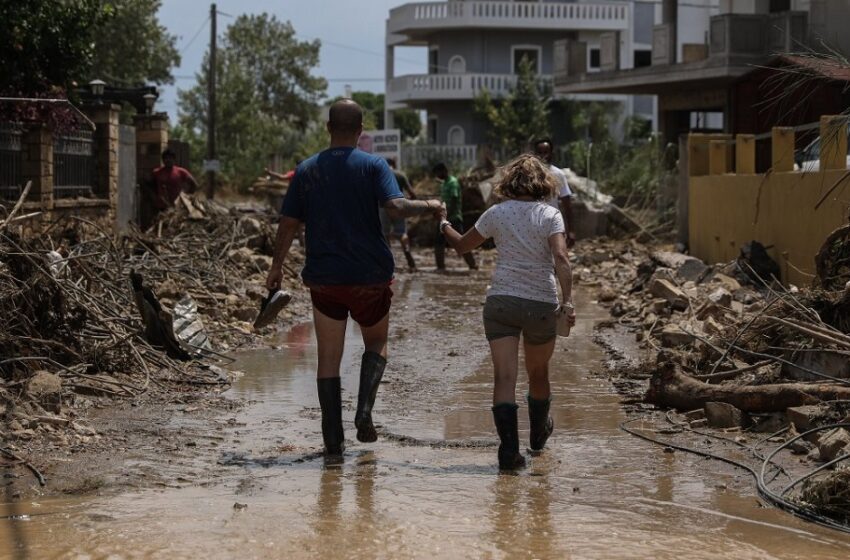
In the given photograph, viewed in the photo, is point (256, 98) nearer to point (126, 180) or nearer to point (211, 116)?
point (211, 116)

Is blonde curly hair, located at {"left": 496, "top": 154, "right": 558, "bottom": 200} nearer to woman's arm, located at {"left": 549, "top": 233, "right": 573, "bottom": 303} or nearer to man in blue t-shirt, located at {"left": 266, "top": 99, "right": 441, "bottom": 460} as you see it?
woman's arm, located at {"left": 549, "top": 233, "right": 573, "bottom": 303}

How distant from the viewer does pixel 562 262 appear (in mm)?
6691

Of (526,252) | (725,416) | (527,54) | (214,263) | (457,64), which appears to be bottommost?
(725,416)

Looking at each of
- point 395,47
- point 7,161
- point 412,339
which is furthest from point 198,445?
point 395,47

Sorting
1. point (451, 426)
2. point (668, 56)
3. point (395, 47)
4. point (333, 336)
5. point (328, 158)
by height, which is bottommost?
point (451, 426)

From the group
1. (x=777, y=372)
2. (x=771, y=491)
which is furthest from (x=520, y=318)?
(x=777, y=372)

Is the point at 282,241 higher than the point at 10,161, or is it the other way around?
the point at 10,161

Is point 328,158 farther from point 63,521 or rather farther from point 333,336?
point 63,521

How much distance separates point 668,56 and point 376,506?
84.6ft

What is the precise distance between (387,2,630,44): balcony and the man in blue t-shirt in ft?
153

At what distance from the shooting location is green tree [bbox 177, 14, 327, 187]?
5659 centimetres

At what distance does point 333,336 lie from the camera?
7.14 meters

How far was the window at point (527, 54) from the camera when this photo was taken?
55.1 metres

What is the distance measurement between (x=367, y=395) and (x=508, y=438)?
867 millimetres
